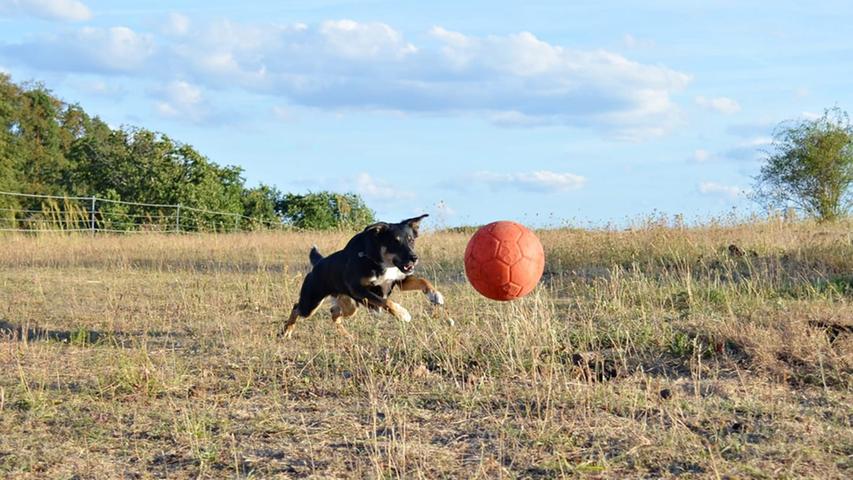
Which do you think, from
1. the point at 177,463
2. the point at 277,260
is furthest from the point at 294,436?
the point at 277,260

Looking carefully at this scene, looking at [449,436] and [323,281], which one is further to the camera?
[323,281]

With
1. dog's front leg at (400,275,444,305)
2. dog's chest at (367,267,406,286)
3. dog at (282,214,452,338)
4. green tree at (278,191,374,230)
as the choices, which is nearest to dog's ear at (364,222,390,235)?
dog at (282,214,452,338)

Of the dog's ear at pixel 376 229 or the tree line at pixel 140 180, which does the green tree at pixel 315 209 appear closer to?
the tree line at pixel 140 180

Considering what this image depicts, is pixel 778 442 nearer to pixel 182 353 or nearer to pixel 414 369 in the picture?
pixel 414 369

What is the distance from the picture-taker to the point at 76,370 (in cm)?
697

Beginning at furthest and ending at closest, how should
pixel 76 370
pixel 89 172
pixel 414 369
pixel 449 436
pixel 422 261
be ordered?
pixel 89 172 < pixel 422 261 < pixel 76 370 < pixel 414 369 < pixel 449 436

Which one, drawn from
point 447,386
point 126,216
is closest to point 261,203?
point 126,216

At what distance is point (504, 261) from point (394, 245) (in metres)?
2.15

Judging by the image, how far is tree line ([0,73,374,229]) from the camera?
3241 cm

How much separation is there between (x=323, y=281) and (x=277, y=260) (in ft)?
25.0

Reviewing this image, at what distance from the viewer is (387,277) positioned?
28.9ft

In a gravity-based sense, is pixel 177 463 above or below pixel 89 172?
below

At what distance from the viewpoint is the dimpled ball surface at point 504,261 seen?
7020 mm

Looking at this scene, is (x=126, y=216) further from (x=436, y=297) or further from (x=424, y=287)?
(x=436, y=297)
